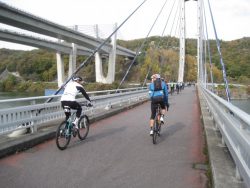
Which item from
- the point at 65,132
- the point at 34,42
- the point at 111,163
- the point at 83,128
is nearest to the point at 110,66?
the point at 34,42

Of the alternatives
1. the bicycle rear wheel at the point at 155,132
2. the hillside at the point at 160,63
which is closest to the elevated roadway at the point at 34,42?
the hillside at the point at 160,63

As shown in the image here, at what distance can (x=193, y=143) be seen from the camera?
7.58 meters

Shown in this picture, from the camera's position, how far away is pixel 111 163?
568 cm

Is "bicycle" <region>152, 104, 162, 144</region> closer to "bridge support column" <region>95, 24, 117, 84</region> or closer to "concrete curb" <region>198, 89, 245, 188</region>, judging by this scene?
"concrete curb" <region>198, 89, 245, 188</region>

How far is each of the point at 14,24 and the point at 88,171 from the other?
121 feet

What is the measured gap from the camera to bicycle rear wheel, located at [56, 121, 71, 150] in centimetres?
657

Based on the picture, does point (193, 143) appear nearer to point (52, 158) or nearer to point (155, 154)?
point (155, 154)

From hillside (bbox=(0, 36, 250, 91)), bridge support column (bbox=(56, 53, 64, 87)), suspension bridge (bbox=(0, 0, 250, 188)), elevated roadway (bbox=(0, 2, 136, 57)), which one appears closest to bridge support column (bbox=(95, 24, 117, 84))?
hillside (bbox=(0, 36, 250, 91))

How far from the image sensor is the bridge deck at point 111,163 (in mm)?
4670

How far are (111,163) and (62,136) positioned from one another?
153cm

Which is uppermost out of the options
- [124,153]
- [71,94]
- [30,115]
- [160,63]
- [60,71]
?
[160,63]

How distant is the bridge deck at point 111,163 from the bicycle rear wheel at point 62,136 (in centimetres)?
13

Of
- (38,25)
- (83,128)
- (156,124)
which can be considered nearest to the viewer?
(156,124)

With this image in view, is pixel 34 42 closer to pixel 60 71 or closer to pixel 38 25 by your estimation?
pixel 38 25
